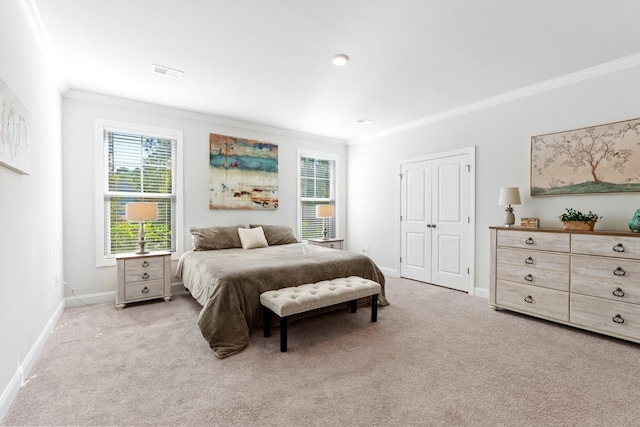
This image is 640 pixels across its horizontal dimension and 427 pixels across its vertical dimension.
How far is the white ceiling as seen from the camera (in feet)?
6.98

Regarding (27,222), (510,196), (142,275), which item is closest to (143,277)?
(142,275)

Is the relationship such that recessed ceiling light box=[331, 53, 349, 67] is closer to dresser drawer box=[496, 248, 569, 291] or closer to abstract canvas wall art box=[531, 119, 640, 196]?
abstract canvas wall art box=[531, 119, 640, 196]

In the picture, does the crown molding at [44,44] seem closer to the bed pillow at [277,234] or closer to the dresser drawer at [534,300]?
the bed pillow at [277,234]

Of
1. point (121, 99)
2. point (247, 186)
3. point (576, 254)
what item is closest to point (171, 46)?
point (121, 99)

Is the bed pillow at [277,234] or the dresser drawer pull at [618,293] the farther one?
the bed pillow at [277,234]

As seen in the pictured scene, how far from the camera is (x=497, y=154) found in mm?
3793

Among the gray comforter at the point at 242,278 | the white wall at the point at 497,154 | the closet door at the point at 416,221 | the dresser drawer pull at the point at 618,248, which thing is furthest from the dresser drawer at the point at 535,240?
the gray comforter at the point at 242,278

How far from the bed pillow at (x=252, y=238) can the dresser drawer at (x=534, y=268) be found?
9.88 feet

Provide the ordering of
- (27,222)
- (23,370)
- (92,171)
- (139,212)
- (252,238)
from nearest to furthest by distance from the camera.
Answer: (23,370)
(27,222)
(139,212)
(92,171)
(252,238)

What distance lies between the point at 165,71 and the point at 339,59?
5.84 feet

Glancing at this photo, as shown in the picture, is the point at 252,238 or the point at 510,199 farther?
the point at 252,238

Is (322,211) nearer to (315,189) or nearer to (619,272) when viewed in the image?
(315,189)

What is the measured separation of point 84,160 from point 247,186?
208 centimetres

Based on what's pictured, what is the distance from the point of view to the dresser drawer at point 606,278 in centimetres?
252
